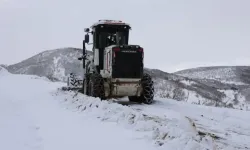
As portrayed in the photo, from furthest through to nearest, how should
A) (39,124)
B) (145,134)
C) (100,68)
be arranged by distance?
1. (100,68)
2. (39,124)
3. (145,134)

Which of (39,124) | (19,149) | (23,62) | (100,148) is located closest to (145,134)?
(100,148)

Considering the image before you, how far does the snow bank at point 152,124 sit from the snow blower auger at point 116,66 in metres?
1.81

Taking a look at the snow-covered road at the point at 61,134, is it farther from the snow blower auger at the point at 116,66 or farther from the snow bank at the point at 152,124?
the snow blower auger at the point at 116,66

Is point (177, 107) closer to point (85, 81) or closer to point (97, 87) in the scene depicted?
point (97, 87)

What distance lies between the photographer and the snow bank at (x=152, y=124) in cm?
662

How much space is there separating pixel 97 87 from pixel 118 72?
1.01 metres

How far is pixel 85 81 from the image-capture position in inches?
703

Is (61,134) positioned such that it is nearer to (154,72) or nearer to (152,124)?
(152,124)

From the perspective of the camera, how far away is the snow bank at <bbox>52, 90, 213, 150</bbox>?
6.62m

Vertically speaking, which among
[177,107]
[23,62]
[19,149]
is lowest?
[23,62]

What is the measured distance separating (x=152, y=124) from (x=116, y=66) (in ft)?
23.9

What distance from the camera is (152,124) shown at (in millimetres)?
8289

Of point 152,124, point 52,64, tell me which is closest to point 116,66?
point 152,124

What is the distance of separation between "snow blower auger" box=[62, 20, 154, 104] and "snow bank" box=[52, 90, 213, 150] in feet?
5.94
